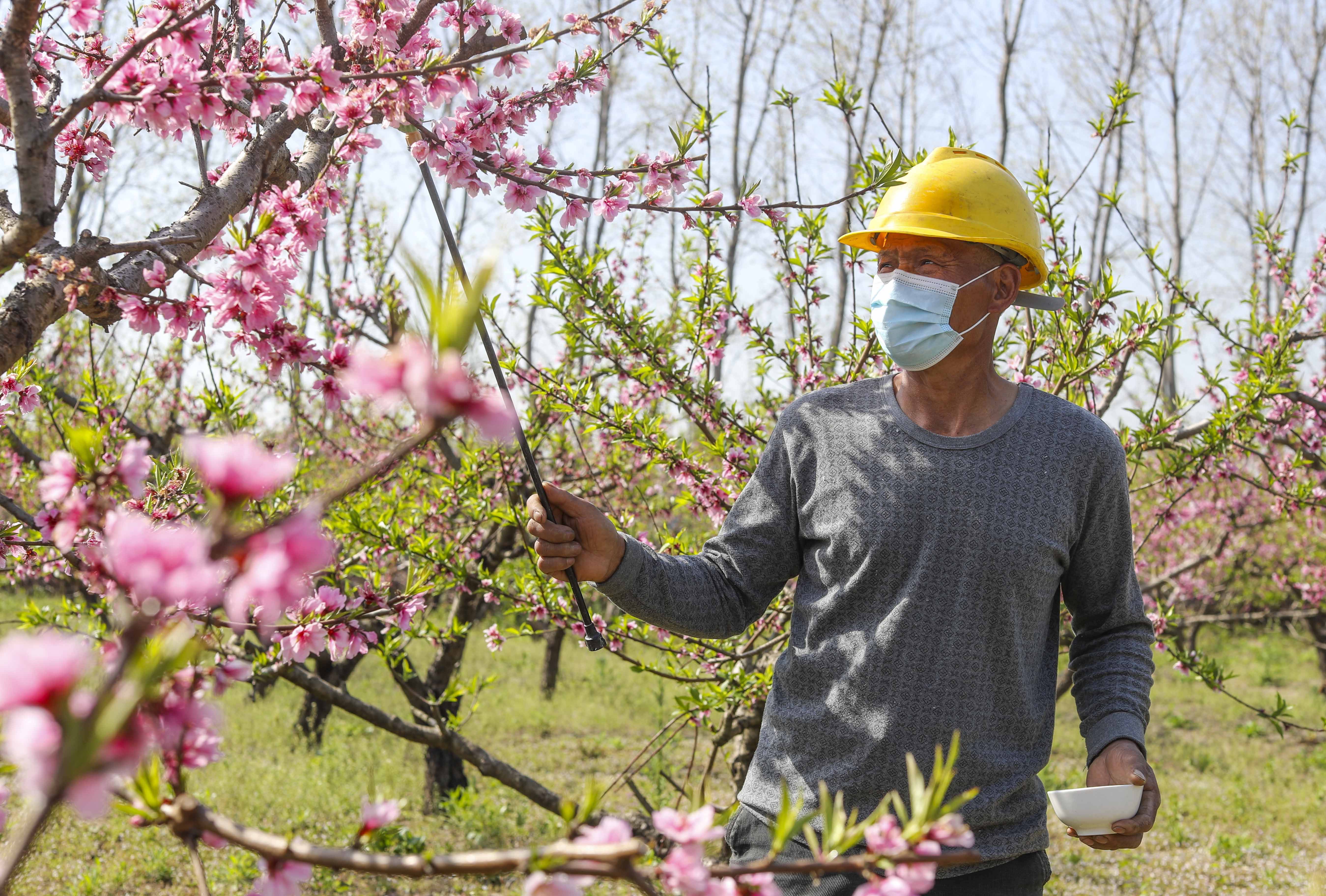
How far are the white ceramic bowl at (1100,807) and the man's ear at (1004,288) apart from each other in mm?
994

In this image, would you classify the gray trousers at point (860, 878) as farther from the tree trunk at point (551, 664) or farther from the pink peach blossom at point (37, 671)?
the tree trunk at point (551, 664)

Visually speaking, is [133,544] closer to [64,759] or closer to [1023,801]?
[64,759]

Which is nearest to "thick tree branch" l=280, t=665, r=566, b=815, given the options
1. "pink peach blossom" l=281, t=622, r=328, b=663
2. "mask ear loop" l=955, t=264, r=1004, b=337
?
"pink peach blossom" l=281, t=622, r=328, b=663

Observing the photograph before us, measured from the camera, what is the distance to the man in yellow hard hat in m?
1.84

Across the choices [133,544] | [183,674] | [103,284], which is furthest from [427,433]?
[103,284]

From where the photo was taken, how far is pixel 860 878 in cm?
177

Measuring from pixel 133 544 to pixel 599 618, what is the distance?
134 inches

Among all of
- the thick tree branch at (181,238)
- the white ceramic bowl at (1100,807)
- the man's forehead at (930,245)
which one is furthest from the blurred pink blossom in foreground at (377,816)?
the man's forehead at (930,245)

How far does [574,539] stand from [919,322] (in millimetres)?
887

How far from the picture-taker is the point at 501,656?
12.7 m

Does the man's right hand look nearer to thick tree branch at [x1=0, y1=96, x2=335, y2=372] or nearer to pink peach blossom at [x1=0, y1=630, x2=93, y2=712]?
thick tree branch at [x1=0, y1=96, x2=335, y2=372]

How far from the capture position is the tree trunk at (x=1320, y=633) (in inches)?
425

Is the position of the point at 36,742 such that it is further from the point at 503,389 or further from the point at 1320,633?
the point at 1320,633

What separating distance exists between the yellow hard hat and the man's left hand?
1035 millimetres
